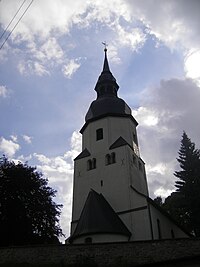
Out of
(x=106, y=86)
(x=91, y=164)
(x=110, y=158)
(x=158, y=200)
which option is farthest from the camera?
(x=158, y=200)

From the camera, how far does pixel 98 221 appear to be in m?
23.0

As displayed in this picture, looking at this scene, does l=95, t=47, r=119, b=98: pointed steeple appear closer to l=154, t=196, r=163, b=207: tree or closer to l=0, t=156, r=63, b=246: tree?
l=0, t=156, r=63, b=246: tree

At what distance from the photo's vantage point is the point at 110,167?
29.2 metres

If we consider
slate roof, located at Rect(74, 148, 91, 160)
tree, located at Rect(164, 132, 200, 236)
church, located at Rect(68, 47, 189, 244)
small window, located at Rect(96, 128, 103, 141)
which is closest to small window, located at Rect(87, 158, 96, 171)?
church, located at Rect(68, 47, 189, 244)

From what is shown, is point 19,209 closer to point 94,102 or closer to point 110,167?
point 110,167

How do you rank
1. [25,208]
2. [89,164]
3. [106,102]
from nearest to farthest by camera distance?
1. [25,208]
2. [89,164]
3. [106,102]

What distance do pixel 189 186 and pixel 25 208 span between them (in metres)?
12.7

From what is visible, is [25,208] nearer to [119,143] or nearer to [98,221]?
[98,221]

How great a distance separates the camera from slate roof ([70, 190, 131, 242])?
22.4 meters

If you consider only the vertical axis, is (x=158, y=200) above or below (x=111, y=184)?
above

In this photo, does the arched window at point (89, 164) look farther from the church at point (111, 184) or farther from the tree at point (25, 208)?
the tree at point (25, 208)

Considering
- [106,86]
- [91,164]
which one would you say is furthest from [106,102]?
[91,164]

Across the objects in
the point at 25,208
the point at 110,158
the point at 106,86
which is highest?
the point at 106,86

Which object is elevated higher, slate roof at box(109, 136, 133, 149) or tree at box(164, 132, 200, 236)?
slate roof at box(109, 136, 133, 149)
